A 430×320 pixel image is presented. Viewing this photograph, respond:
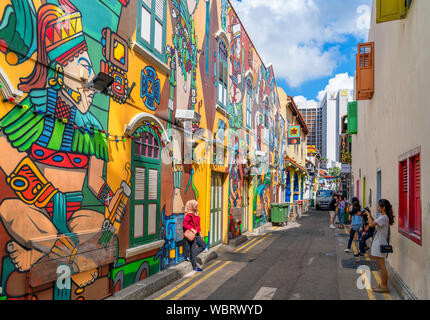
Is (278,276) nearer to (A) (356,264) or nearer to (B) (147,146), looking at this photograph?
(A) (356,264)

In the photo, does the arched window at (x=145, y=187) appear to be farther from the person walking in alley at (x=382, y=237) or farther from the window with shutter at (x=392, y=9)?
the window with shutter at (x=392, y=9)

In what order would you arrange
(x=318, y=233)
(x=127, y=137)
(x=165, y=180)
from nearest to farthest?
(x=127, y=137) → (x=165, y=180) → (x=318, y=233)

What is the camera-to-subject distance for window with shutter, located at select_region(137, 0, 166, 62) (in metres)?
6.87

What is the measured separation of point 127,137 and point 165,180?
182 centimetres

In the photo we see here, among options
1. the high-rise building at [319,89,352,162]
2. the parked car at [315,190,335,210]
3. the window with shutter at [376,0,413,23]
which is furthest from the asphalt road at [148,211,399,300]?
the high-rise building at [319,89,352,162]

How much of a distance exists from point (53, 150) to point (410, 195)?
6.39 m

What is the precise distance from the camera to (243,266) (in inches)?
368

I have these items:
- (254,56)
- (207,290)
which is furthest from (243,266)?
(254,56)

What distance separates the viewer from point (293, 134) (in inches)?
1072

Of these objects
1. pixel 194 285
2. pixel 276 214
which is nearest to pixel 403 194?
pixel 194 285

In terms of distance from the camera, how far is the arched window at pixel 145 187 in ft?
21.7

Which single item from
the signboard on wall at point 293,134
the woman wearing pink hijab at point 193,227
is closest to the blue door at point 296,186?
the signboard on wall at point 293,134

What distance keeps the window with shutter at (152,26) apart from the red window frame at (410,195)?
5.39m
